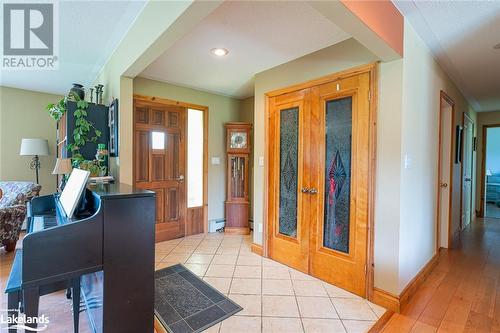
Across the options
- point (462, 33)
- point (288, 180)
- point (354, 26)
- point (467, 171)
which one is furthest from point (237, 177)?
point (467, 171)

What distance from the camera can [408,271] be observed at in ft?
7.18

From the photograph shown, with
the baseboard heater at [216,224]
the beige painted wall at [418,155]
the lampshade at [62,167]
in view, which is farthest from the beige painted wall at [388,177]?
the lampshade at [62,167]

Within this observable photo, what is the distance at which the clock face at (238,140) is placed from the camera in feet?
13.8

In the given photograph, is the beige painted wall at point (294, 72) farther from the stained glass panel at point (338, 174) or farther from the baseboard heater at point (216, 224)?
the baseboard heater at point (216, 224)

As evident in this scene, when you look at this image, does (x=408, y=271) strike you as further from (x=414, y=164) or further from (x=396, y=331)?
(x=414, y=164)

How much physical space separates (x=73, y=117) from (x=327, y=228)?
2706 mm

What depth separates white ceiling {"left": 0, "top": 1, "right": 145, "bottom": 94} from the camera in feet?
6.24

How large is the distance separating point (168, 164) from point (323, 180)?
2.34 meters

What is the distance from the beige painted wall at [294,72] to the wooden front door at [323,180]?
0.14 meters

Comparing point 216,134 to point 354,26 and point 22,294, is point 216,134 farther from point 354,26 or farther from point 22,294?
point 22,294

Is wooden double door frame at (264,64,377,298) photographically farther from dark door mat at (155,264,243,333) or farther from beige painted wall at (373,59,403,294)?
dark door mat at (155,264,243,333)

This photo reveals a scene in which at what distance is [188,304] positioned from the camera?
2.08 m

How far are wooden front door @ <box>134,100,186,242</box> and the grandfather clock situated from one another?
76 cm

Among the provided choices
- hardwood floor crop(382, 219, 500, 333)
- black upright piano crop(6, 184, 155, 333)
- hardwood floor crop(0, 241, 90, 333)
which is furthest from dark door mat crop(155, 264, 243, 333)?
hardwood floor crop(382, 219, 500, 333)
